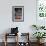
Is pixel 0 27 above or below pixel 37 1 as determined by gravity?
below

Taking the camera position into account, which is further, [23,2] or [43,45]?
[23,2]

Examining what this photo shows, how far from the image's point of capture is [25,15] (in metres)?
7.04

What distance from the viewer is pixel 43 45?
20.5ft

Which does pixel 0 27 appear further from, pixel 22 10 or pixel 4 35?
pixel 22 10

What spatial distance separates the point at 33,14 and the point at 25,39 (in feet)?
3.96

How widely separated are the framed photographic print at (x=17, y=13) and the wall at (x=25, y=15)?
13 centimetres

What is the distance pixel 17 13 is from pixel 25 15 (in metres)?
0.37

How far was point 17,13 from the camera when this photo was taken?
703 cm

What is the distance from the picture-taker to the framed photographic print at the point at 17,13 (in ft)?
22.9

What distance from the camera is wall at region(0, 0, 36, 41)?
6.97 metres

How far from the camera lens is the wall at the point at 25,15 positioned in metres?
6.97

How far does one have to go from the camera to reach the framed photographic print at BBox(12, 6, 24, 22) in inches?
275

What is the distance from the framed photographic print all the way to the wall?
5.3 inches

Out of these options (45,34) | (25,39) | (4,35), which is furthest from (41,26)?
(4,35)
